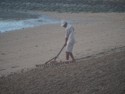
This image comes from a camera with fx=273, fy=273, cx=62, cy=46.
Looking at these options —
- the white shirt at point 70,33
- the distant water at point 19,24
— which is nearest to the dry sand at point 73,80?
the white shirt at point 70,33

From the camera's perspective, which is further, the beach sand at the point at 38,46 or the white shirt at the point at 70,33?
the beach sand at the point at 38,46

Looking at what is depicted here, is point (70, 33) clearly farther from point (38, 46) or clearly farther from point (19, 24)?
point (19, 24)

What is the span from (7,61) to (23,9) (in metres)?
29.5

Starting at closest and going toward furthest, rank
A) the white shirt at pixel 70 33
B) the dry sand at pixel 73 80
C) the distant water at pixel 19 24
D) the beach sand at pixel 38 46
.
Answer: the dry sand at pixel 73 80 → the white shirt at pixel 70 33 → the beach sand at pixel 38 46 → the distant water at pixel 19 24

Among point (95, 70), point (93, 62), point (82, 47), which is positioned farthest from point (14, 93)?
point (82, 47)

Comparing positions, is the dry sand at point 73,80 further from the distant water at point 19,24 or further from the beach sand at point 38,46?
the distant water at point 19,24

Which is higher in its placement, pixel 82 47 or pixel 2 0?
pixel 82 47

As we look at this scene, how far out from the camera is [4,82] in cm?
853

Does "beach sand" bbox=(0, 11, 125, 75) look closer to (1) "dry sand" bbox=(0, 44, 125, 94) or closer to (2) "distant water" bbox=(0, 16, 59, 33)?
(1) "dry sand" bbox=(0, 44, 125, 94)

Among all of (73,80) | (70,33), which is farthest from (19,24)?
(73,80)

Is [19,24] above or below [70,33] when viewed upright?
below

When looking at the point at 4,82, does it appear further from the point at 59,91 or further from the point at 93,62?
the point at 93,62

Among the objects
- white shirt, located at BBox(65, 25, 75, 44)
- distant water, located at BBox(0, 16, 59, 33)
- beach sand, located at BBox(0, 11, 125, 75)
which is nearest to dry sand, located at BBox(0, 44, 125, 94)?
white shirt, located at BBox(65, 25, 75, 44)

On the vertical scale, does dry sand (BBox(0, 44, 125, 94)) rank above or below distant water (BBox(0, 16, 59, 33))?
above
